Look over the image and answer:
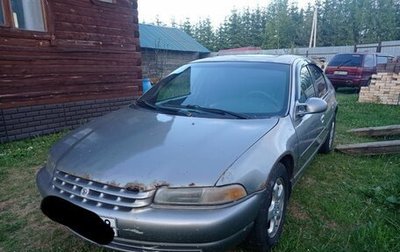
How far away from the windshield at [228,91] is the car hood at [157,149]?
0.83ft

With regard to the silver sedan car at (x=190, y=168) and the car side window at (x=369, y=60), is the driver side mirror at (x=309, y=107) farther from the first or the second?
the car side window at (x=369, y=60)

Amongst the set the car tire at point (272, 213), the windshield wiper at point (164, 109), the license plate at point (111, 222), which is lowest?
the car tire at point (272, 213)

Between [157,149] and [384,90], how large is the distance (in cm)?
973

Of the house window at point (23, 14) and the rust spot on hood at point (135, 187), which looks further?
the house window at point (23, 14)

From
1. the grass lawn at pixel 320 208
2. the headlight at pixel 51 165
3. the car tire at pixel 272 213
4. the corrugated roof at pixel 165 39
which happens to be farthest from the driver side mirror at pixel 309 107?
the corrugated roof at pixel 165 39

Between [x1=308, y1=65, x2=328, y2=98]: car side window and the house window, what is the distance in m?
4.83

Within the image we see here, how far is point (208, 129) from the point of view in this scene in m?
2.44

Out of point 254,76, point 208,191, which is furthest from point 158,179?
point 254,76

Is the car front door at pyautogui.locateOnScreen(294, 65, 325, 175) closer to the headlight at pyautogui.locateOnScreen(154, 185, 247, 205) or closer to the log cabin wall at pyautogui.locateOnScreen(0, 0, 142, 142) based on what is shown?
the headlight at pyautogui.locateOnScreen(154, 185, 247, 205)

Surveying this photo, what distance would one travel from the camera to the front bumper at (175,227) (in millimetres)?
1779

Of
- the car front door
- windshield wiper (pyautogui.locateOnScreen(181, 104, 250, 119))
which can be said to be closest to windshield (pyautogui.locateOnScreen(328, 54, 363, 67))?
the car front door

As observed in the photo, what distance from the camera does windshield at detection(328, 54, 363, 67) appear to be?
42.3ft

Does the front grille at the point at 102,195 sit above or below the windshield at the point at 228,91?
below

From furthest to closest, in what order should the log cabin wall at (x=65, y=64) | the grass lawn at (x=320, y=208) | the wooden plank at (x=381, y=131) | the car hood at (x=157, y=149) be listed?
the wooden plank at (x=381, y=131)
the log cabin wall at (x=65, y=64)
the grass lawn at (x=320, y=208)
the car hood at (x=157, y=149)
